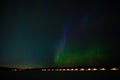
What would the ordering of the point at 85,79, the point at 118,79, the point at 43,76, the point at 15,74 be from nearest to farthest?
the point at 118,79 < the point at 85,79 < the point at 43,76 < the point at 15,74

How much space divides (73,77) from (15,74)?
12.0 feet

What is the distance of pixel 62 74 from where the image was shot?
10469 mm

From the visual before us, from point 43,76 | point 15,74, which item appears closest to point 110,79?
point 43,76

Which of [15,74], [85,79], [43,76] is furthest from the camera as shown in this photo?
[15,74]

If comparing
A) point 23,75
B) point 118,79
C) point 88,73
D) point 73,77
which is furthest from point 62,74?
point 118,79

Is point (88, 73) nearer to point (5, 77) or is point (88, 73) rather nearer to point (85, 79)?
point (85, 79)

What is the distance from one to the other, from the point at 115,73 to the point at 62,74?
9.54ft

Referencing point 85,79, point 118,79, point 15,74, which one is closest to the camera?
point 118,79

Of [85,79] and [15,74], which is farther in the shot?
[15,74]

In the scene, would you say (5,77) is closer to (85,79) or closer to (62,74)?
(62,74)

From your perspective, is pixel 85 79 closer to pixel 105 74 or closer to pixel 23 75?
pixel 105 74

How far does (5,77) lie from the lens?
10.3m

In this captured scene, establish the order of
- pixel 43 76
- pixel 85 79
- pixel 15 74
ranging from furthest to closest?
pixel 15 74
pixel 43 76
pixel 85 79

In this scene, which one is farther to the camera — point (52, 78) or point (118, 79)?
point (52, 78)
